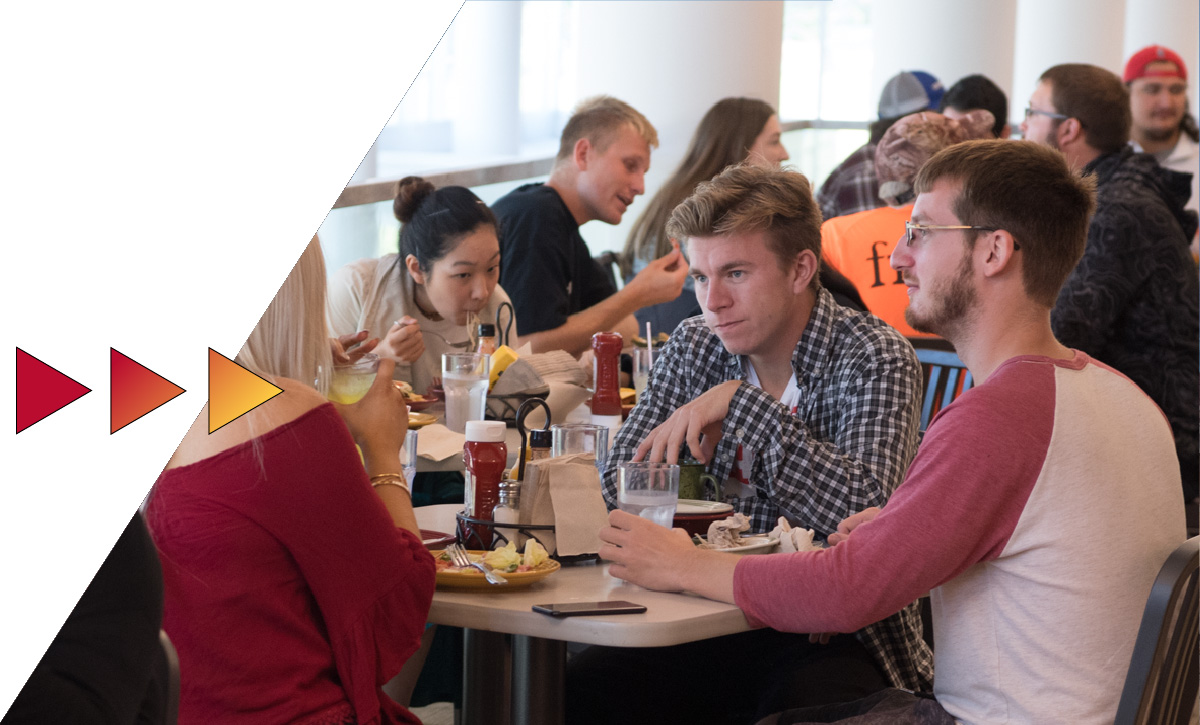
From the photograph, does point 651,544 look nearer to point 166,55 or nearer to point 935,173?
point 935,173

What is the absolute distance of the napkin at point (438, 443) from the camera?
2330 mm

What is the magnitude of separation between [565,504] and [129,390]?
879 millimetres

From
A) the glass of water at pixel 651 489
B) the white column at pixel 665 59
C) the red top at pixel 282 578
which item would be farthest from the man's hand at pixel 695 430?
the white column at pixel 665 59

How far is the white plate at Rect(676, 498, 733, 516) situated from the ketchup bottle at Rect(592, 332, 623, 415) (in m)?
0.89

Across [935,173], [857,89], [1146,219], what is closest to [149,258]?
[935,173]

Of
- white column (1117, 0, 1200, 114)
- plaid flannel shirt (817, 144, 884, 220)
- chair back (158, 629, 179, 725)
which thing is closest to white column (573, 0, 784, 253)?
plaid flannel shirt (817, 144, 884, 220)

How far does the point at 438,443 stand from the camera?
7.86 feet

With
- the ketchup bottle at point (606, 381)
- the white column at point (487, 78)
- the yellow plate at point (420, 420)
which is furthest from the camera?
the white column at point (487, 78)

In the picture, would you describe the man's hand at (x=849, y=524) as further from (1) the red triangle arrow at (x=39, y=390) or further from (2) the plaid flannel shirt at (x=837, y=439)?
(1) the red triangle arrow at (x=39, y=390)

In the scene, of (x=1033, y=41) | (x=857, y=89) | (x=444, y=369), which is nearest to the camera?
(x=444, y=369)

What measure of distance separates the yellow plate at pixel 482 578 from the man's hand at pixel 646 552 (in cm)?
10

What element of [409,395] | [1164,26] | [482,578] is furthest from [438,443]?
[1164,26]

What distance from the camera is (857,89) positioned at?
9.75 meters

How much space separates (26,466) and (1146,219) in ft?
10.1
